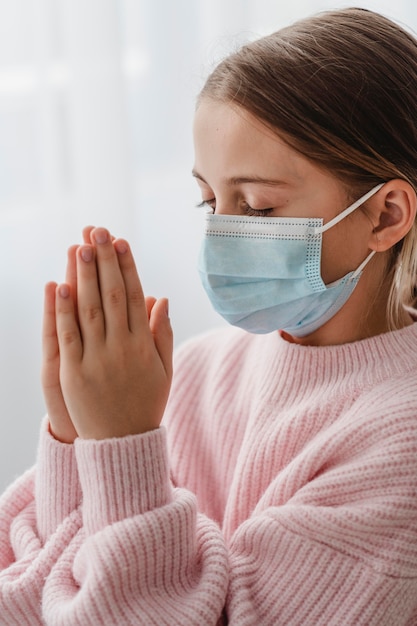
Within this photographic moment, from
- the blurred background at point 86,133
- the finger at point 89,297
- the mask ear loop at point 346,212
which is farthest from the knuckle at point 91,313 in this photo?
the blurred background at point 86,133

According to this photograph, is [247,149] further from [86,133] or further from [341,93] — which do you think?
[86,133]

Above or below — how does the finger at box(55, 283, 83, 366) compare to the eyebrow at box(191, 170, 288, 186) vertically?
below

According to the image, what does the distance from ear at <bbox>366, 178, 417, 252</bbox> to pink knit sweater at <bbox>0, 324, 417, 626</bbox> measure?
6.0 inches

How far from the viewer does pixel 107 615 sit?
1065mm

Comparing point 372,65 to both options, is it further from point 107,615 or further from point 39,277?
point 39,277

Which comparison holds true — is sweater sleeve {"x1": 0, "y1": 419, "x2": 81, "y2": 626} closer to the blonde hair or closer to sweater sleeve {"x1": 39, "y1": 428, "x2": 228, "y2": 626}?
sweater sleeve {"x1": 39, "y1": 428, "x2": 228, "y2": 626}

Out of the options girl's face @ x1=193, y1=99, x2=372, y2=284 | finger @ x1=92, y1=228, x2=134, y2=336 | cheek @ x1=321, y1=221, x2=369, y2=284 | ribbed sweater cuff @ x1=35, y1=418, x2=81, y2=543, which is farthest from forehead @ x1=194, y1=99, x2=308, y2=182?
ribbed sweater cuff @ x1=35, y1=418, x2=81, y2=543

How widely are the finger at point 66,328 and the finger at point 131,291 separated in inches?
3.1

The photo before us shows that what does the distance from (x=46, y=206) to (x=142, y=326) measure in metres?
0.85

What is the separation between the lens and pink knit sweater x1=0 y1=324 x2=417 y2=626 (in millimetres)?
1089

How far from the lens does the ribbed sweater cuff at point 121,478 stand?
Answer: 1118 mm

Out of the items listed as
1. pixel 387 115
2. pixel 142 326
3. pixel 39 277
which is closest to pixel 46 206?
pixel 39 277

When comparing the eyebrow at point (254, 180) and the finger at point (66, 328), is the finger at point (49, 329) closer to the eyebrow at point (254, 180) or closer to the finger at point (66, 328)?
the finger at point (66, 328)

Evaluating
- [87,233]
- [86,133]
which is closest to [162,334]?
[87,233]
